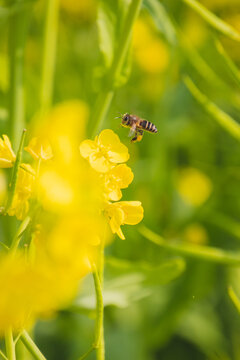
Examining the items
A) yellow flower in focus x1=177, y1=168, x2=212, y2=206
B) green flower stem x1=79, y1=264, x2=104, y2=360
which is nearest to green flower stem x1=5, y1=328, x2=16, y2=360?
green flower stem x1=79, y1=264, x2=104, y2=360

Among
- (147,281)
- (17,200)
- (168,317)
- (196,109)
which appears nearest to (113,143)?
(17,200)

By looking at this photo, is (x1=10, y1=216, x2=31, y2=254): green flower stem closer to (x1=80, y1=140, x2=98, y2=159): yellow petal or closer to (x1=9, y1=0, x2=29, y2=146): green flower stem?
(x1=80, y1=140, x2=98, y2=159): yellow petal

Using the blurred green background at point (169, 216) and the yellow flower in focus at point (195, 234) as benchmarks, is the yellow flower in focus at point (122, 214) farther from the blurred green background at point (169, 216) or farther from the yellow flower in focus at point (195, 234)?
the yellow flower in focus at point (195, 234)

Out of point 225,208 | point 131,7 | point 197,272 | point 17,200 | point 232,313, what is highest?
point 131,7

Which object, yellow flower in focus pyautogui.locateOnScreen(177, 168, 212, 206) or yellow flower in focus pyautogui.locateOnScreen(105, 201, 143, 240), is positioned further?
yellow flower in focus pyautogui.locateOnScreen(177, 168, 212, 206)

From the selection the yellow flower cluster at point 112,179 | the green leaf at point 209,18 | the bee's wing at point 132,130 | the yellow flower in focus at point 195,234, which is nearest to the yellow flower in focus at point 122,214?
the yellow flower cluster at point 112,179

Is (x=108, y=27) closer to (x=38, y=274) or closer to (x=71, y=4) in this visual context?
(x=38, y=274)
